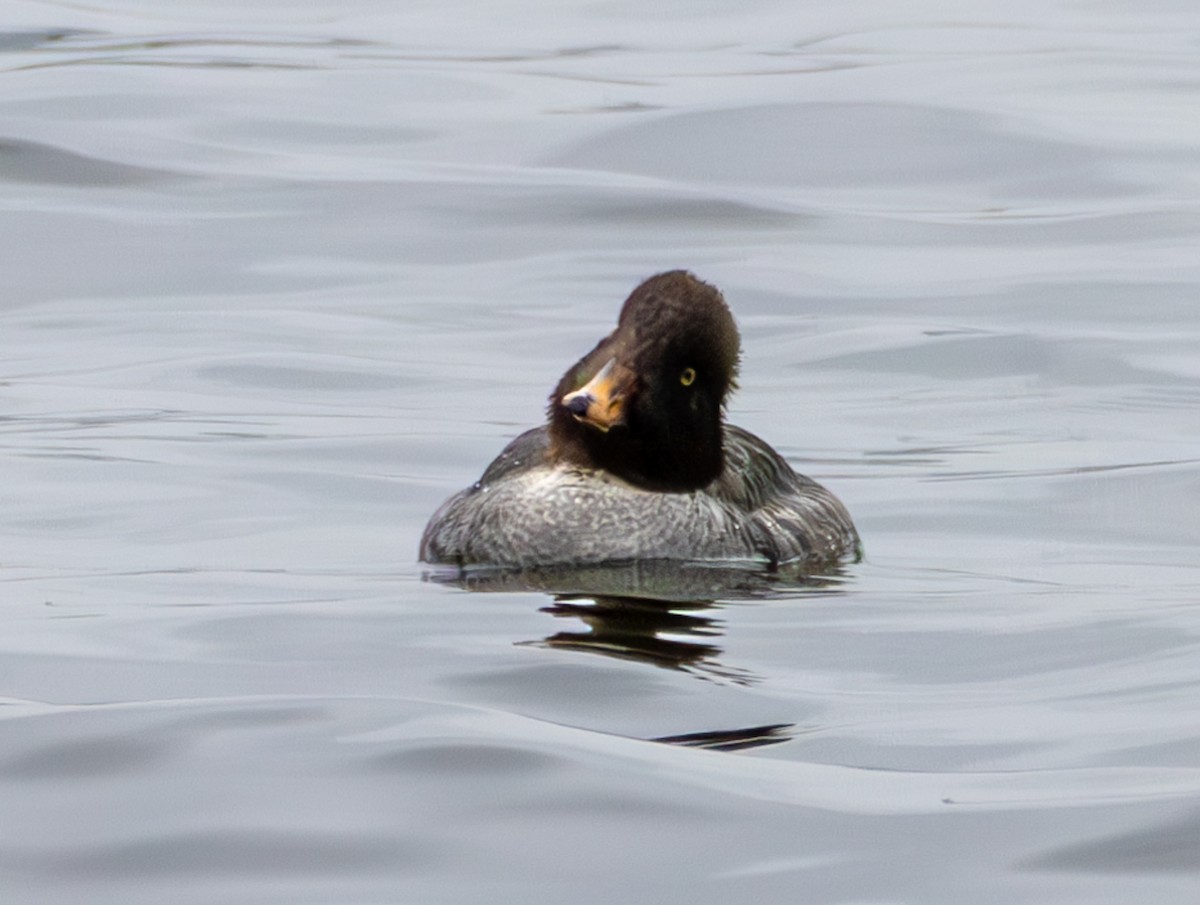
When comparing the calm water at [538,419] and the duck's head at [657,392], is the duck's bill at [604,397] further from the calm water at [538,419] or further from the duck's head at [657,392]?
the calm water at [538,419]

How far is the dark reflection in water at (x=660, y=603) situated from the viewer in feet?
30.8

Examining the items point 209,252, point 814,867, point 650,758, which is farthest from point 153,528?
point 209,252

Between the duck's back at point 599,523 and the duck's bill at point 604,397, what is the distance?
1.17ft

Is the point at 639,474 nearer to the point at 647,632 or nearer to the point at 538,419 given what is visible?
the point at 647,632

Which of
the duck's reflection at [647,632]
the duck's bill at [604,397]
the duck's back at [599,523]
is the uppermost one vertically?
the duck's bill at [604,397]

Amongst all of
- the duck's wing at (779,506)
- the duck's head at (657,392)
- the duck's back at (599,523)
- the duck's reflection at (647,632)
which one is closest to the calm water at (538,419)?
the duck's reflection at (647,632)

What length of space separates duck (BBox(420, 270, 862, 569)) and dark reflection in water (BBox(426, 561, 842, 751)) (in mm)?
101

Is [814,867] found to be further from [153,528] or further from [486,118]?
[486,118]

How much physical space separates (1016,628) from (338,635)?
240cm

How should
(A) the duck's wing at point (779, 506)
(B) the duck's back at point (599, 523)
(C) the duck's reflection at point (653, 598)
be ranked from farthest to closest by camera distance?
(A) the duck's wing at point (779, 506), (B) the duck's back at point (599, 523), (C) the duck's reflection at point (653, 598)

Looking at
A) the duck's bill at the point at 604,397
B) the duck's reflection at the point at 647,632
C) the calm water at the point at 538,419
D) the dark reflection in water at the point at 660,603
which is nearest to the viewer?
the calm water at the point at 538,419

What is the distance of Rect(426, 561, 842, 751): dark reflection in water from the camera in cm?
939

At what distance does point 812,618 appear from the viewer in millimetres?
10461

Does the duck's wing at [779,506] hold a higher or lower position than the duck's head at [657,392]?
lower
